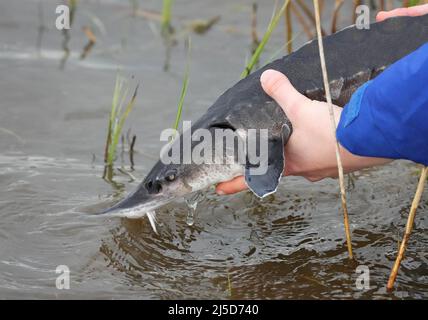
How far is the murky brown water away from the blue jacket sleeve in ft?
2.08

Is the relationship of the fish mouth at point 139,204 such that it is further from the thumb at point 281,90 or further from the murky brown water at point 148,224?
the thumb at point 281,90

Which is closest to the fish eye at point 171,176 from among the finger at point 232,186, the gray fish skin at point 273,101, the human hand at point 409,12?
the gray fish skin at point 273,101

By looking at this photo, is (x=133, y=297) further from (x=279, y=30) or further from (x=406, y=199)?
(x=279, y=30)

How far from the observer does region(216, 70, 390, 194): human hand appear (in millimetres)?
3070

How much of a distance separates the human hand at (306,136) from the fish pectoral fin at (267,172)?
87 mm

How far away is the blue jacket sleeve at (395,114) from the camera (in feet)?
8.38

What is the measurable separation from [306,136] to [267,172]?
0.21 meters

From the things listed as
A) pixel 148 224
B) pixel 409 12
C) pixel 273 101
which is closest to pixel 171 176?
pixel 273 101

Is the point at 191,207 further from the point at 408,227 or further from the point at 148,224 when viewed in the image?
the point at 408,227

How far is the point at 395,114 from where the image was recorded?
260 cm

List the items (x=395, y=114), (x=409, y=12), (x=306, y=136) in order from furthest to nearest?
(x=409, y=12) < (x=306, y=136) < (x=395, y=114)

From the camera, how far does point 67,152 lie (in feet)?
15.1

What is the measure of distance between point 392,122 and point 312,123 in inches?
19.6
